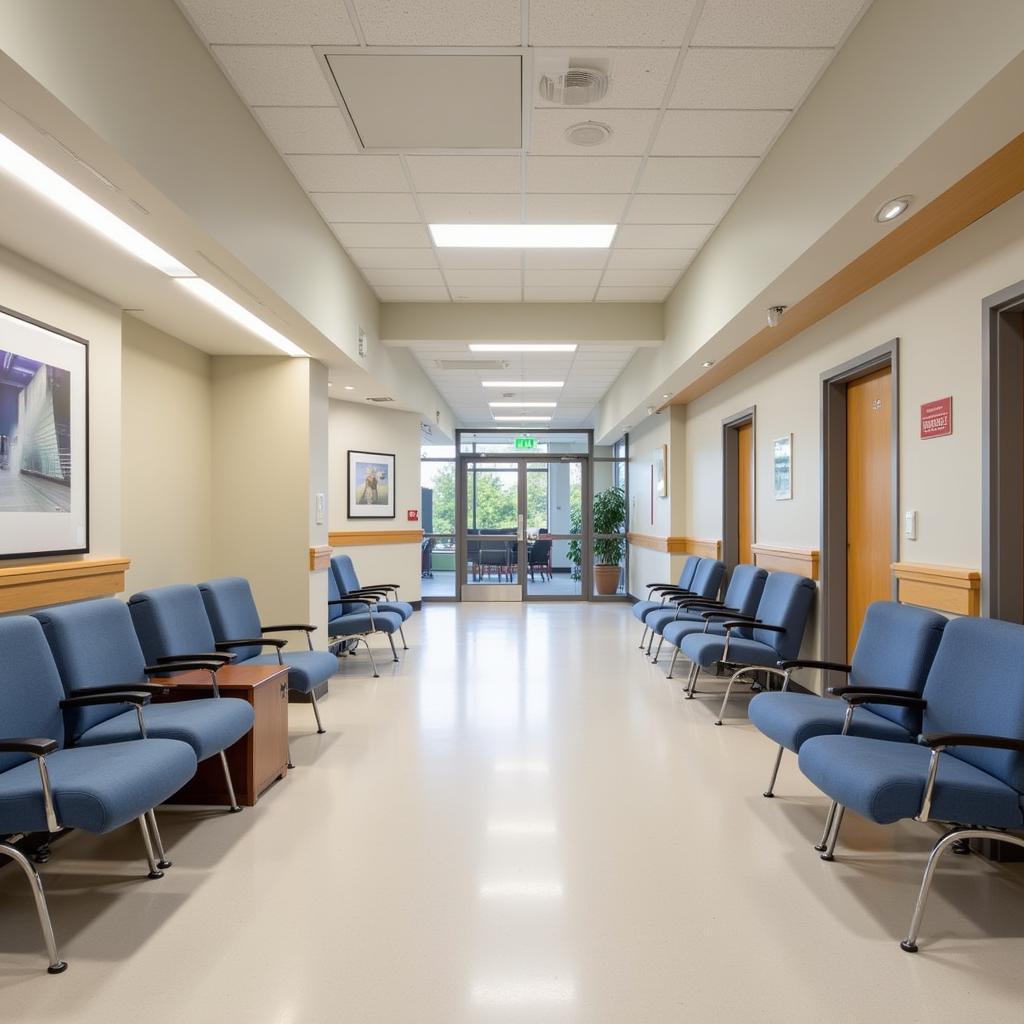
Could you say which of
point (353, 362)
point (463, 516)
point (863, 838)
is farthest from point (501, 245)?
point (463, 516)

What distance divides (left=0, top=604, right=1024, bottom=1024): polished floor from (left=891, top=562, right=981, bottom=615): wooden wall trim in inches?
42.4

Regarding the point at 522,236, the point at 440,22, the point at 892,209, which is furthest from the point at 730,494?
the point at 440,22

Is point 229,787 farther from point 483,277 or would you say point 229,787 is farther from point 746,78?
point 483,277

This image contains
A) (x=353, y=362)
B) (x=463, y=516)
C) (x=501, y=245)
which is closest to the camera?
(x=501, y=245)

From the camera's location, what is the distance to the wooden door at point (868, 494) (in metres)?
4.61

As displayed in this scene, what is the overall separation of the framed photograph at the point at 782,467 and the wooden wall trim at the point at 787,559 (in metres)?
0.43

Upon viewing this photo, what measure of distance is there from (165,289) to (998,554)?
4399 millimetres

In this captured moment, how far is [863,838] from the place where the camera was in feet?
11.0

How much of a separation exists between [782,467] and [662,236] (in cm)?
207

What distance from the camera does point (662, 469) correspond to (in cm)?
985

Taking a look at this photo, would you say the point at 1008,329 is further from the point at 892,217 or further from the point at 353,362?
the point at 353,362

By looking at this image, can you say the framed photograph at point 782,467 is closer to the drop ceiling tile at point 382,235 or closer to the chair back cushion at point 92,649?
the drop ceiling tile at point 382,235

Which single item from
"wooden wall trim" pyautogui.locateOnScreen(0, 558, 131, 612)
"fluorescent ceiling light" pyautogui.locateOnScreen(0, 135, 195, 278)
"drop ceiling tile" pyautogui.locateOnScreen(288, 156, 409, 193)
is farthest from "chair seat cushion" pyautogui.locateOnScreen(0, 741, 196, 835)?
"drop ceiling tile" pyautogui.locateOnScreen(288, 156, 409, 193)

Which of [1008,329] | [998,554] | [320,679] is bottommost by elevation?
[320,679]
